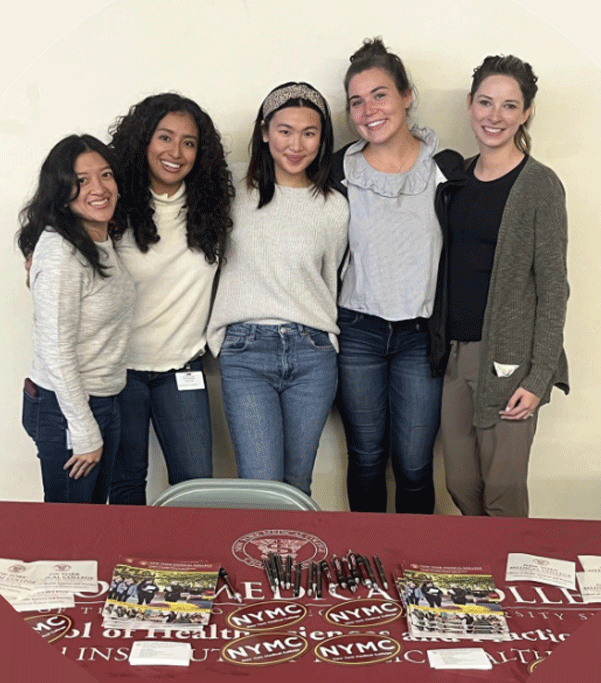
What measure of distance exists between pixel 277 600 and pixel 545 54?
2.64 ft

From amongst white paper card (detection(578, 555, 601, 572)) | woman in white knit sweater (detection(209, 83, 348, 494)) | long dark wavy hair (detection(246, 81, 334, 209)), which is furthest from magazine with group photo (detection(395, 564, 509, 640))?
long dark wavy hair (detection(246, 81, 334, 209))

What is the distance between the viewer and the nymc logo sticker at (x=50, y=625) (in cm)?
69

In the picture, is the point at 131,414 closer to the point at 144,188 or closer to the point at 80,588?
the point at 144,188

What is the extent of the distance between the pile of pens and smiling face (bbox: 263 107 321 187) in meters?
0.62

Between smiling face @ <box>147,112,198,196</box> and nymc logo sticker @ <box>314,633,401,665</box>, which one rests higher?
smiling face @ <box>147,112,198,196</box>

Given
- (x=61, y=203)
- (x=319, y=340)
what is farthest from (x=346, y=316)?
(x=61, y=203)

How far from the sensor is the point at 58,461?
45.5 inches

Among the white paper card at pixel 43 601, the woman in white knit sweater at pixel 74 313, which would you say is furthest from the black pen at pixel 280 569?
the woman in white knit sweater at pixel 74 313

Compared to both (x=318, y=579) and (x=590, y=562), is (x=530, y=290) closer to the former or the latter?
(x=590, y=562)

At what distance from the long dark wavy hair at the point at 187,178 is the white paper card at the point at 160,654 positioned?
2.04 feet

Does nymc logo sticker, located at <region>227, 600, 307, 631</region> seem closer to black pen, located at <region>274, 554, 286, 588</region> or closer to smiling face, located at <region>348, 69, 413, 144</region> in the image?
black pen, located at <region>274, 554, 286, 588</region>

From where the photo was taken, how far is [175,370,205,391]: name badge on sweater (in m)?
1.27

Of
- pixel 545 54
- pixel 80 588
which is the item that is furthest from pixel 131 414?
pixel 545 54

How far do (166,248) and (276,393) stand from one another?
322 millimetres
